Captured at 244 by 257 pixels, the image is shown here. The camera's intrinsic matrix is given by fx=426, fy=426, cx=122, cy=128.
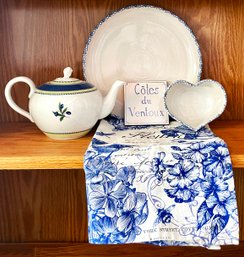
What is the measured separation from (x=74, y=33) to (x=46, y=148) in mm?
325

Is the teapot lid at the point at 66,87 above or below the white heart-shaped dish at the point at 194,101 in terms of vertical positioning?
above

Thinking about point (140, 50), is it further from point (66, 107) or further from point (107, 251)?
point (107, 251)

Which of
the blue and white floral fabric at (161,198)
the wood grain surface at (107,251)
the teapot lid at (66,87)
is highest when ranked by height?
the teapot lid at (66,87)

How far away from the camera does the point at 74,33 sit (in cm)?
101

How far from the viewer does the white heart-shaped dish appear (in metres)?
0.92

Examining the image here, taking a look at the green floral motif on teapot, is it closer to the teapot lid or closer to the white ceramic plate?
the teapot lid

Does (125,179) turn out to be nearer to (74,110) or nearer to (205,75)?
(74,110)

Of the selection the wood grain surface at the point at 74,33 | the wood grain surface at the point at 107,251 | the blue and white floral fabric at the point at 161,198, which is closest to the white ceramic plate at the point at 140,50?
the wood grain surface at the point at 74,33

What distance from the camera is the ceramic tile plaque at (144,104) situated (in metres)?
0.95

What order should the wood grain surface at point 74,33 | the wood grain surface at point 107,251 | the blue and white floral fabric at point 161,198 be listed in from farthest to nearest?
the wood grain surface at point 107,251 → the wood grain surface at point 74,33 → the blue and white floral fabric at point 161,198

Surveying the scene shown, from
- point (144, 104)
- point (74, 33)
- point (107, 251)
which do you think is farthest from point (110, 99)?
point (107, 251)

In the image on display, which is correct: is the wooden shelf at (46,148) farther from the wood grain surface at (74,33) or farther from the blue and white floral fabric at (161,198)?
the wood grain surface at (74,33)

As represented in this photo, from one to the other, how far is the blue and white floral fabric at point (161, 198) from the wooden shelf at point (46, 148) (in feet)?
0.12

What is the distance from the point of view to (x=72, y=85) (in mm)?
858
